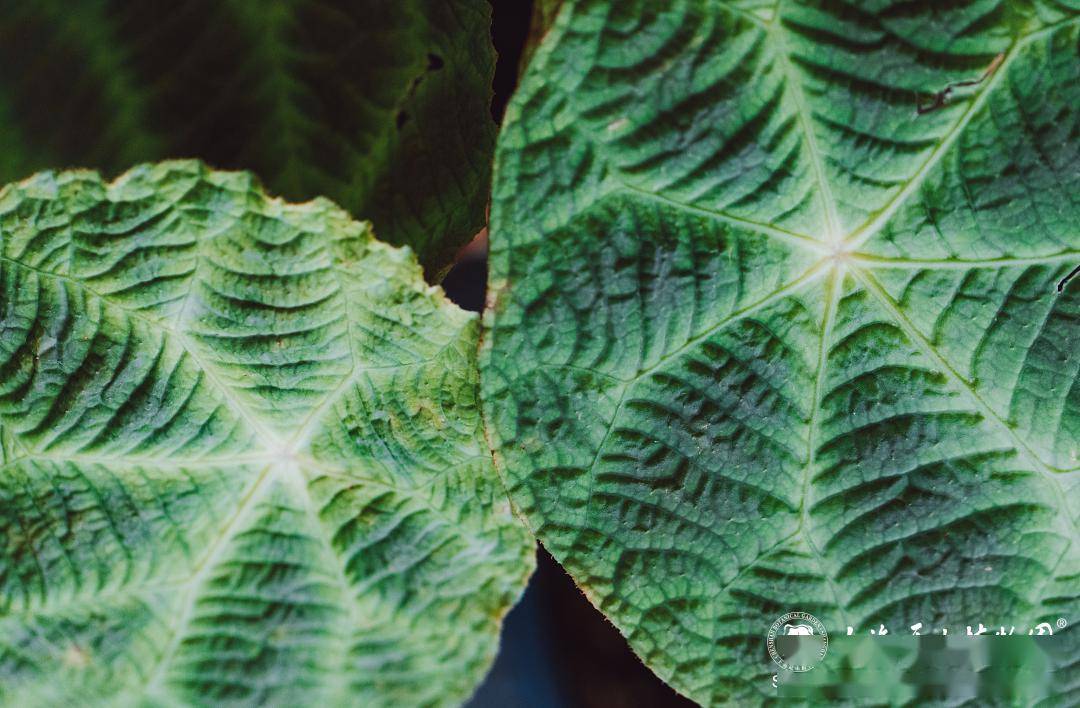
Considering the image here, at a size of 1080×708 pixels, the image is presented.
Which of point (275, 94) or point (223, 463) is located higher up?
point (275, 94)

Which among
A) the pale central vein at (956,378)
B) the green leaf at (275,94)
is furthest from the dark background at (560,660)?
the pale central vein at (956,378)

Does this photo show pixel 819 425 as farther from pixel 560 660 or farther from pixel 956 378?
pixel 560 660

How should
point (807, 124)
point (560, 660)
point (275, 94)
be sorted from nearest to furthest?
point (807, 124) → point (275, 94) → point (560, 660)

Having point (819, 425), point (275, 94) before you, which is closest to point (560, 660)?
point (819, 425)

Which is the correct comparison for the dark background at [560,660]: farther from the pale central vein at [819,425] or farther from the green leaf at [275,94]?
the pale central vein at [819,425]

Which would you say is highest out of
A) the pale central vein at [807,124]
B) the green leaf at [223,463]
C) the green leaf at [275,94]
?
the green leaf at [275,94]
